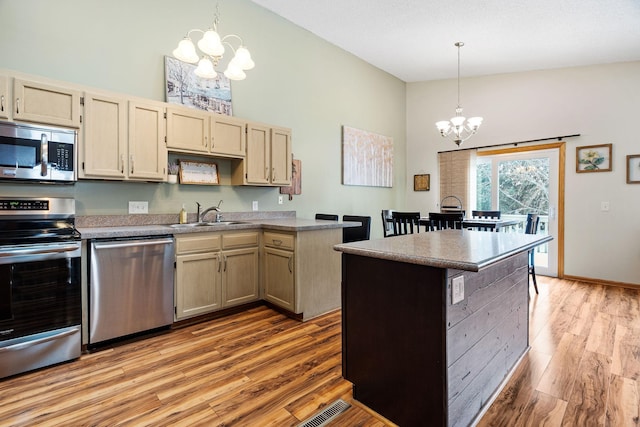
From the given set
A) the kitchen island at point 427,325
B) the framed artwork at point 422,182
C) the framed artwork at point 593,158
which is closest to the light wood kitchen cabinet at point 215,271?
the kitchen island at point 427,325

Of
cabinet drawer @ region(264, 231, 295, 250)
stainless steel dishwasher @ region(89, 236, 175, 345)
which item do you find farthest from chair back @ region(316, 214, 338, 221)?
stainless steel dishwasher @ region(89, 236, 175, 345)

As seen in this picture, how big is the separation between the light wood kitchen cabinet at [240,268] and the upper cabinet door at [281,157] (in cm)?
80

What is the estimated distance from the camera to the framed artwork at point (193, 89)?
321 centimetres

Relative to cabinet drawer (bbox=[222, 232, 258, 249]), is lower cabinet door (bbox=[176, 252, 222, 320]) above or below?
below

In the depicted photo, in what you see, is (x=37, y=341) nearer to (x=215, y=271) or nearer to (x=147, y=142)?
(x=215, y=271)

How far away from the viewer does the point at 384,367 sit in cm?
162

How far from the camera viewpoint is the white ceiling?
3.46 meters

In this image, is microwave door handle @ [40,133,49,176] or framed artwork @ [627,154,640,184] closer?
microwave door handle @ [40,133,49,176]

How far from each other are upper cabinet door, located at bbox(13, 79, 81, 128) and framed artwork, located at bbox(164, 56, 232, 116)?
890 mm

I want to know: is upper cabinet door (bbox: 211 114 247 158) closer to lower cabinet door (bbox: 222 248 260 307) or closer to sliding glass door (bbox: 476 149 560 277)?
lower cabinet door (bbox: 222 248 260 307)

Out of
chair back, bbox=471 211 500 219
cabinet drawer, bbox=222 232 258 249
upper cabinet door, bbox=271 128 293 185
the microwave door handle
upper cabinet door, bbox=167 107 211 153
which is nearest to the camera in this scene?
the microwave door handle

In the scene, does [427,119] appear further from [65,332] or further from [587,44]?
[65,332]

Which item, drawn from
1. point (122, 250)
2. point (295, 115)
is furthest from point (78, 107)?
point (295, 115)

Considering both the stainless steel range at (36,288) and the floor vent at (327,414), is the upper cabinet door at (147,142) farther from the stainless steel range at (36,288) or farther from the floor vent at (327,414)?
the floor vent at (327,414)
